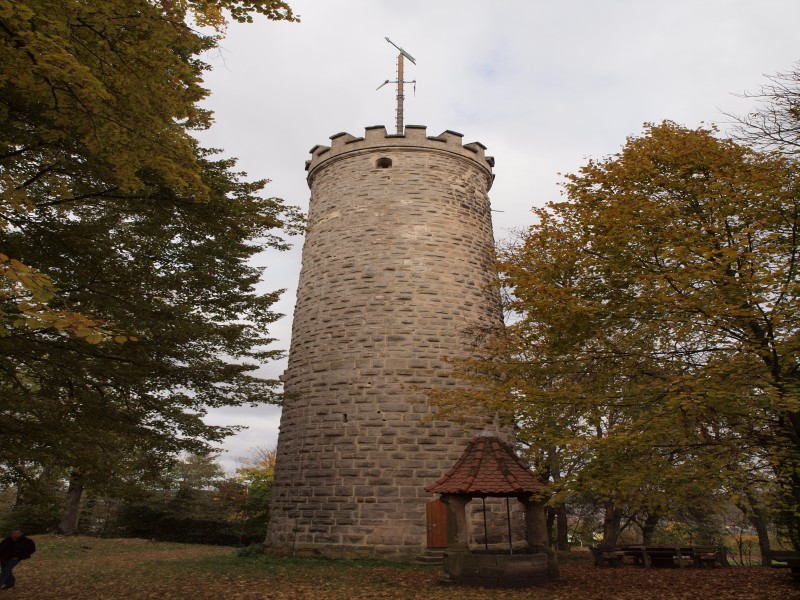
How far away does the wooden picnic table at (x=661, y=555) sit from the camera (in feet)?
40.2

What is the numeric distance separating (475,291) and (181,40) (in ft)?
31.8

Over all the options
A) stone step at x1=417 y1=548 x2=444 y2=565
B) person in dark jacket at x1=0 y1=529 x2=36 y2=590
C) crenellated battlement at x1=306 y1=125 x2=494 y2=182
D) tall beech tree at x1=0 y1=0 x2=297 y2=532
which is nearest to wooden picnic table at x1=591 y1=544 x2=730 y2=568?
stone step at x1=417 y1=548 x2=444 y2=565

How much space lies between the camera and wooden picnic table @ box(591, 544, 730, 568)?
12.3 m

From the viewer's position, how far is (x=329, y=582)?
8812mm

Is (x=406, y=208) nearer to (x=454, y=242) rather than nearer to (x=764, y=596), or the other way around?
(x=454, y=242)

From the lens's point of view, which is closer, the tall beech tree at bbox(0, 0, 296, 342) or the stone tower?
the tall beech tree at bbox(0, 0, 296, 342)

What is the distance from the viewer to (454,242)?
1382 cm

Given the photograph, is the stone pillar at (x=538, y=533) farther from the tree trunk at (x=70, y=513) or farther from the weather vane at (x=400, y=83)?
the tree trunk at (x=70, y=513)

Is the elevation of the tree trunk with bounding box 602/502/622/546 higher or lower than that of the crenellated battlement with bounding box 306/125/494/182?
lower

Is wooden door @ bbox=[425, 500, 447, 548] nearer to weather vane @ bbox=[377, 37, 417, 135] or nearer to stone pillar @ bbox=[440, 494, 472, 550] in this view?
stone pillar @ bbox=[440, 494, 472, 550]

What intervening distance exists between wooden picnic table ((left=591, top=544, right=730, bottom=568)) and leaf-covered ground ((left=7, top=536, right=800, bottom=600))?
0.49 m

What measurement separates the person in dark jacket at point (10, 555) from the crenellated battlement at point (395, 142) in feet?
35.1

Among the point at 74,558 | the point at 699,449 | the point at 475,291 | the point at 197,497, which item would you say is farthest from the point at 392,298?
the point at 197,497

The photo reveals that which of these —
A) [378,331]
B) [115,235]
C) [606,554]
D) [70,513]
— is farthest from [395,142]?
[70,513]
